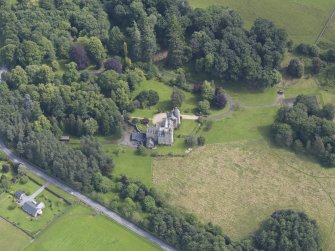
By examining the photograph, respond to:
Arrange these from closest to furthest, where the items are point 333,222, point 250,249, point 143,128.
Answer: point 250,249, point 333,222, point 143,128

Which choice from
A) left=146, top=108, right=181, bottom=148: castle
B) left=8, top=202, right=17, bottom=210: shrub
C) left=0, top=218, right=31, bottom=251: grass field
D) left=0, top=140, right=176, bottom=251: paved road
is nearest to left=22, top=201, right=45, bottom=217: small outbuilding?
left=8, top=202, right=17, bottom=210: shrub

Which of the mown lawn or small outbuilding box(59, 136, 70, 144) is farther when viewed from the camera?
the mown lawn

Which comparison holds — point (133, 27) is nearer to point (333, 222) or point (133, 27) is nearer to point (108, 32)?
point (108, 32)

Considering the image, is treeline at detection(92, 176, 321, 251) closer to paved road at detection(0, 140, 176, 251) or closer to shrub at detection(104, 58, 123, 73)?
paved road at detection(0, 140, 176, 251)

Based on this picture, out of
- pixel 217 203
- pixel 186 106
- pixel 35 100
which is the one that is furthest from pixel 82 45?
pixel 217 203

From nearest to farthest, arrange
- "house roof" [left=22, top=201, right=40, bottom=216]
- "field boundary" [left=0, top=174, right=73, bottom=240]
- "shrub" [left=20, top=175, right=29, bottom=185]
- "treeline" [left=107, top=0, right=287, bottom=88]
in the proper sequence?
"field boundary" [left=0, top=174, right=73, bottom=240]
"house roof" [left=22, top=201, right=40, bottom=216]
"shrub" [left=20, top=175, right=29, bottom=185]
"treeline" [left=107, top=0, right=287, bottom=88]

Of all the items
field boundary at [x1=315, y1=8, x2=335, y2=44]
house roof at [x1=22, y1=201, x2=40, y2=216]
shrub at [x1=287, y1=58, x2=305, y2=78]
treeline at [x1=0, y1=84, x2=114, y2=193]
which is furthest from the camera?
field boundary at [x1=315, y1=8, x2=335, y2=44]
